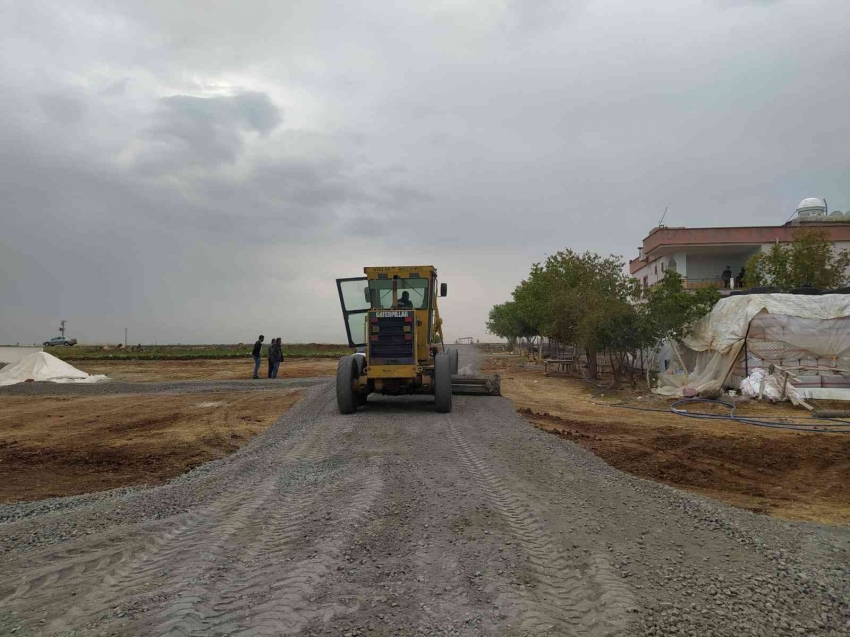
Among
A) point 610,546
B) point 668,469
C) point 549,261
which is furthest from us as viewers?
point 549,261

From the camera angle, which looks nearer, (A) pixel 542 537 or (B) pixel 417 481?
(A) pixel 542 537

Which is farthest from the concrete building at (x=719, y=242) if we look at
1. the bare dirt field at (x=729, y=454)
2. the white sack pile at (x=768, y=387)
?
the bare dirt field at (x=729, y=454)

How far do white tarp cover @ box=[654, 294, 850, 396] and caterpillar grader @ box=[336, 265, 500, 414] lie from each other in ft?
30.1

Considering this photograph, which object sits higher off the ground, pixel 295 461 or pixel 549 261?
pixel 549 261

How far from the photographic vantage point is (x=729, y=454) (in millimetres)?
10734

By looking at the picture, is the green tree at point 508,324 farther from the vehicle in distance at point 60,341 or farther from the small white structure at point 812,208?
the vehicle in distance at point 60,341

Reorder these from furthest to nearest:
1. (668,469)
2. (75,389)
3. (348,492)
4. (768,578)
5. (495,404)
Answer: (75,389), (495,404), (668,469), (348,492), (768,578)

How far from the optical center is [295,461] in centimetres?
853

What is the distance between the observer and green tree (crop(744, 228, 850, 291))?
2827 cm

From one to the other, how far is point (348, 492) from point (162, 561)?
2.20m

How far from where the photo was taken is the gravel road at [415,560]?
145 inches

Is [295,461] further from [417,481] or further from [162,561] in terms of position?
[162,561]

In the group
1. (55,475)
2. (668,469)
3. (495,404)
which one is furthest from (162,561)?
(495,404)

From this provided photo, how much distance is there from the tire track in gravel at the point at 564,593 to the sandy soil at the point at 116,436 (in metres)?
5.99
